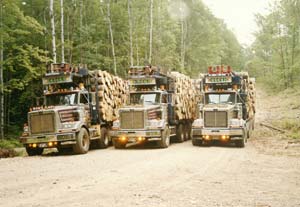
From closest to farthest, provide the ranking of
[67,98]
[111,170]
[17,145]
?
[111,170] < [67,98] < [17,145]

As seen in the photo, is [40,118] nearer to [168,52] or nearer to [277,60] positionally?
[168,52]

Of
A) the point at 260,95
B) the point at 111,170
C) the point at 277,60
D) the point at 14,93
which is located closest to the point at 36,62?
the point at 14,93

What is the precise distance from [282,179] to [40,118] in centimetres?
1037

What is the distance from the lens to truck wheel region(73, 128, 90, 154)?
15.8 meters

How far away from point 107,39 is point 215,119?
51.9 feet

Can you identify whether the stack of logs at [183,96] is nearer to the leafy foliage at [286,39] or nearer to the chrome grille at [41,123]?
the chrome grille at [41,123]

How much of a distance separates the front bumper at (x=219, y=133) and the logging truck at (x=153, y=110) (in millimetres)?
1603

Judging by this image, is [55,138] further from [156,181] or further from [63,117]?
[156,181]

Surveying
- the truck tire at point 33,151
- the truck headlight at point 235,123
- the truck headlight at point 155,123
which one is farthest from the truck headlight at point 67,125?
the truck headlight at point 235,123

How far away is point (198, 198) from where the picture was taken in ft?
23.8

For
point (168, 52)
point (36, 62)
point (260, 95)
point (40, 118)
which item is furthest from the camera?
point (260, 95)

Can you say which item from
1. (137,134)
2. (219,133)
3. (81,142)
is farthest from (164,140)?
(81,142)

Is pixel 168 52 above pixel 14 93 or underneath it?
above

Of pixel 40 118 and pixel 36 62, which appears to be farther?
pixel 36 62
